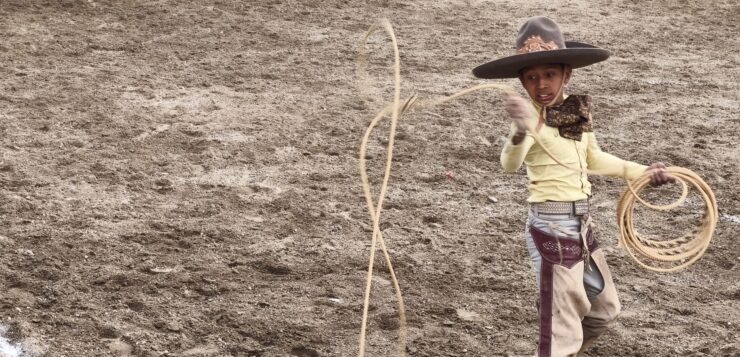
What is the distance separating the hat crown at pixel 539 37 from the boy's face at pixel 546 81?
0.21 ft

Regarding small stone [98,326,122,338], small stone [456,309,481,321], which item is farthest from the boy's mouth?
small stone [98,326,122,338]

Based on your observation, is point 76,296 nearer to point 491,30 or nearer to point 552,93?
point 552,93

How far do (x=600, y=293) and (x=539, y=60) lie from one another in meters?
0.86

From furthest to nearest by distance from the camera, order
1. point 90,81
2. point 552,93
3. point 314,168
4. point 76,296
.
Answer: point 90,81, point 314,168, point 76,296, point 552,93

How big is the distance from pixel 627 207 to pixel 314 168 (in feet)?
9.68

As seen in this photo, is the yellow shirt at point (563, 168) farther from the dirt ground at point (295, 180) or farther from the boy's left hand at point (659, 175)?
the dirt ground at point (295, 180)

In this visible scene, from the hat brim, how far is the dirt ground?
127 centimetres

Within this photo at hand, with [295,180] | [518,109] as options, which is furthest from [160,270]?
[518,109]

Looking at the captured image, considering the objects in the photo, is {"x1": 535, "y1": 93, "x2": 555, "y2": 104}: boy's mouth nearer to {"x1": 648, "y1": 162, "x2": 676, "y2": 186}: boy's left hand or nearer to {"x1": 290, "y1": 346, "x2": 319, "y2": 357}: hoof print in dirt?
{"x1": 648, "y1": 162, "x2": 676, "y2": 186}: boy's left hand

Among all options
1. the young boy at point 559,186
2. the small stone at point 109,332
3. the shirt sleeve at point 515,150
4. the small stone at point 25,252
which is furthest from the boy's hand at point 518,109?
the small stone at point 25,252

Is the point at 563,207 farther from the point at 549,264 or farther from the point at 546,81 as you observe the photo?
the point at 546,81

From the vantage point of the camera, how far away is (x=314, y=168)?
6.54 m

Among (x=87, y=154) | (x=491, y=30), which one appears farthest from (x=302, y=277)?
(x=491, y=30)

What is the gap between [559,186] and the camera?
3775 millimetres
